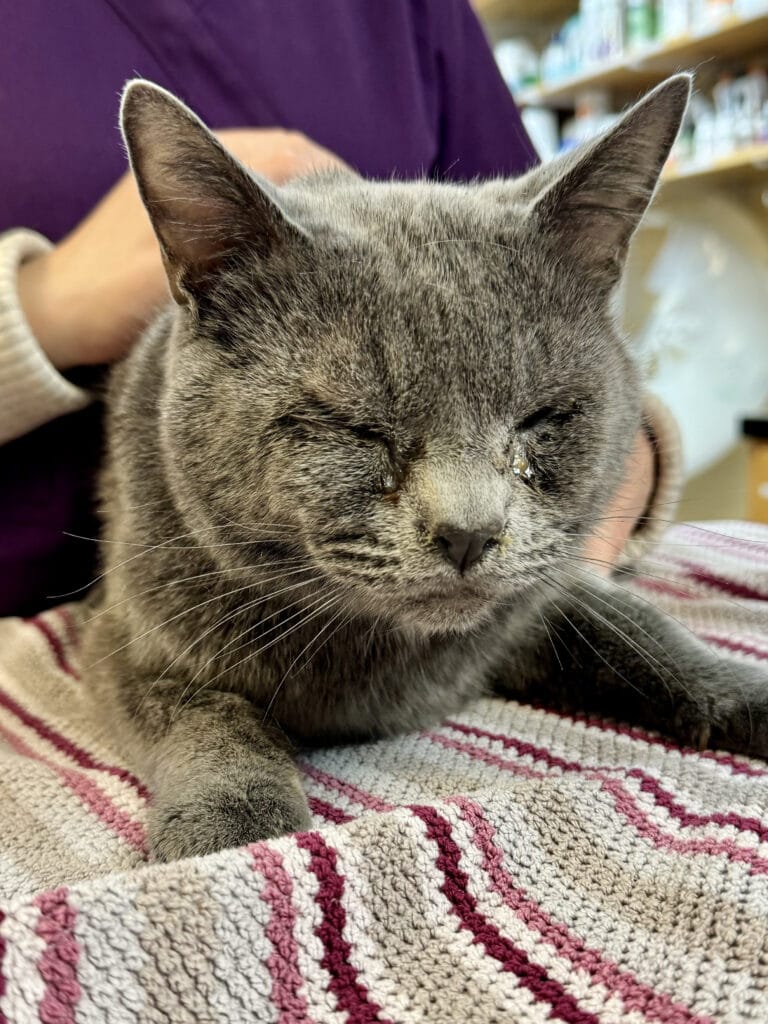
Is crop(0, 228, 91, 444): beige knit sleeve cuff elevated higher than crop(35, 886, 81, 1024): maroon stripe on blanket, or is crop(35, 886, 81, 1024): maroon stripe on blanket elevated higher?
crop(0, 228, 91, 444): beige knit sleeve cuff

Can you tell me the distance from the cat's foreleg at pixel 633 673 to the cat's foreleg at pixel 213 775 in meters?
0.28

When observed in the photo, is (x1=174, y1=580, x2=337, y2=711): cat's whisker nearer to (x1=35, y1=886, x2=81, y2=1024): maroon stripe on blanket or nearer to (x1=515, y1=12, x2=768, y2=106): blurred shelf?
(x1=35, y1=886, x2=81, y2=1024): maroon stripe on blanket

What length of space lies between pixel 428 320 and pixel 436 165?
2.66 feet

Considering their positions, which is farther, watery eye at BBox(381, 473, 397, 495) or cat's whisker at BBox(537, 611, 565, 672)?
cat's whisker at BBox(537, 611, 565, 672)

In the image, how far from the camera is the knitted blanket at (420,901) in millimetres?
395

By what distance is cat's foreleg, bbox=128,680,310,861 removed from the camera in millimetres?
532

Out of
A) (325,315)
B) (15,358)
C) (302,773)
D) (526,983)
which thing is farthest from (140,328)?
(526,983)

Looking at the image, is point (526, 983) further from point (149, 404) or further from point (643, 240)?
point (643, 240)

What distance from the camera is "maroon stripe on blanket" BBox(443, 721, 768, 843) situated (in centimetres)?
53

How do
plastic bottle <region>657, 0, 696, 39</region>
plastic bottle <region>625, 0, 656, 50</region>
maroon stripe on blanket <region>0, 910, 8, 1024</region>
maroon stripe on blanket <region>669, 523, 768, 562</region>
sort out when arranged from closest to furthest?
maroon stripe on blanket <region>0, 910, 8, 1024</region>, maroon stripe on blanket <region>669, 523, 768, 562</region>, plastic bottle <region>657, 0, 696, 39</region>, plastic bottle <region>625, 0, 656, 50</region>

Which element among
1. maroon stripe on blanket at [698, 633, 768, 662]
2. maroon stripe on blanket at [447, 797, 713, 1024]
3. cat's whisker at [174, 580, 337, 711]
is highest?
cat's whisker at [174, 580, 337, 711]

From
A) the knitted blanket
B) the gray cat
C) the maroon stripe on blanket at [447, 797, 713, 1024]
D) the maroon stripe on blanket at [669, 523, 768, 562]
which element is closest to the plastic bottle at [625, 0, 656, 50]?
the maroon stripe on blanket at [669, 523, 768, 562]

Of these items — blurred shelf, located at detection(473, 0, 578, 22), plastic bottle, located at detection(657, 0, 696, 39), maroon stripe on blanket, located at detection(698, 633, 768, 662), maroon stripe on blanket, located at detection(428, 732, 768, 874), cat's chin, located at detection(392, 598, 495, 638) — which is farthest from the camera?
blurred shelf, located at detection(473, 0, 578, 22)

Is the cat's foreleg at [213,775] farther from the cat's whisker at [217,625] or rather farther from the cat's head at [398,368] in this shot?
the cat's head at [398,368]
